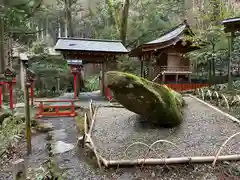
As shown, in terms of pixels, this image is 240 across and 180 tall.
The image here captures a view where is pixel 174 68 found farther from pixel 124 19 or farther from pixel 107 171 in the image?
pixel 107 171

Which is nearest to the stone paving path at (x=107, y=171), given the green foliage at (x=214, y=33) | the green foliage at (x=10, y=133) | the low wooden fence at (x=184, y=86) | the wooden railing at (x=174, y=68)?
the green foliage at (x=10, y=133)

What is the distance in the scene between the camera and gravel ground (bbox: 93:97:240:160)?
4719mm

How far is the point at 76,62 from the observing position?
11531 millimetres

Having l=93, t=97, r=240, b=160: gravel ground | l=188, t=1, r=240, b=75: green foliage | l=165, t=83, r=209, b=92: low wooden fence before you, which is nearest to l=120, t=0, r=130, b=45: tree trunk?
l=188, t=1, r=240, b=75: green foliage

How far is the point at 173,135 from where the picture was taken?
5.39 m

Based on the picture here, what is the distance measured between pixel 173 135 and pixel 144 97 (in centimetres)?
127

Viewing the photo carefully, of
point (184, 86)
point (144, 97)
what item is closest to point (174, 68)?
point (184, 86)

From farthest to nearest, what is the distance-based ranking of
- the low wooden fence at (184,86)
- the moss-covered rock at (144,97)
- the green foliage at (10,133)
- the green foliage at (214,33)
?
the low wooden fence at (184,86)
the green foliage at (214,33)
the green foliage at (10,133)
the moss-covered rock at (144,97)

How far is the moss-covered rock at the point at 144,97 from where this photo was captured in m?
4.64

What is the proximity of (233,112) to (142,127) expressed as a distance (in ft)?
10.1

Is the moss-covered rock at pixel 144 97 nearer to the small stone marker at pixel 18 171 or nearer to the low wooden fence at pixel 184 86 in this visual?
the small stone marker at pixel 18 171

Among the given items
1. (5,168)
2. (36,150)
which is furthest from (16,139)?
(5,168)

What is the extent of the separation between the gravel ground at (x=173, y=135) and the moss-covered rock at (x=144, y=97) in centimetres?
38

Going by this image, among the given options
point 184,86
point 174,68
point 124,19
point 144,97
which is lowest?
point 184,86
